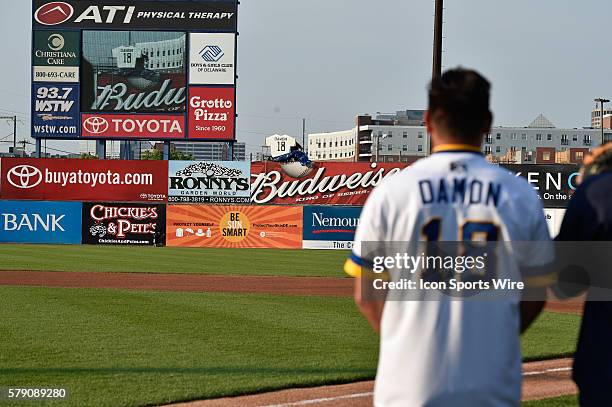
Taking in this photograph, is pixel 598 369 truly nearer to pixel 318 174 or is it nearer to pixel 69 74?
pixel 318 174

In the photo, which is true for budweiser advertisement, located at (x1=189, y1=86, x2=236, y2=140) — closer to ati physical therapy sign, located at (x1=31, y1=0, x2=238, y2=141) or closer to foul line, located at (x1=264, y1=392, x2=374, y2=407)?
ati physical therapy sign, located at (x1=31, y1=0, x2=238, y2=141)

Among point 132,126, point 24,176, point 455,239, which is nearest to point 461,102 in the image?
point 455,239

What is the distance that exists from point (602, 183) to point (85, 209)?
3332cm

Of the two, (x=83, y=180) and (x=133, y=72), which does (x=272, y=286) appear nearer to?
(x=83, y=180)

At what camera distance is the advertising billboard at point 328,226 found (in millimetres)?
35344

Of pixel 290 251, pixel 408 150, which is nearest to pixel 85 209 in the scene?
pixel 290 251

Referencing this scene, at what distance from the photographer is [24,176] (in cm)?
3659

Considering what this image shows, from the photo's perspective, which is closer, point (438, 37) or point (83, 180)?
point (438, 37)

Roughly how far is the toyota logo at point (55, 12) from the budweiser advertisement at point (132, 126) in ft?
14.2

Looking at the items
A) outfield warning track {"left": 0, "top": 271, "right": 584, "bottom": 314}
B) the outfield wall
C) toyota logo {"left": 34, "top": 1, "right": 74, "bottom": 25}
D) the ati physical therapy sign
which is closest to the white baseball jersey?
outfield warning track {"left": 0, "top": 271, "right": 584, "bottom": 314}

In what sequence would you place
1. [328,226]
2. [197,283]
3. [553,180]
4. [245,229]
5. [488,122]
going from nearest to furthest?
[488,122], [197,283], [328,226], [245,229], [553,180]

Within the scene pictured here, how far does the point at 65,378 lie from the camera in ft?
28.0

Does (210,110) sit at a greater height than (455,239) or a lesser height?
greater

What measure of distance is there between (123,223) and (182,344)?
2514 cm
